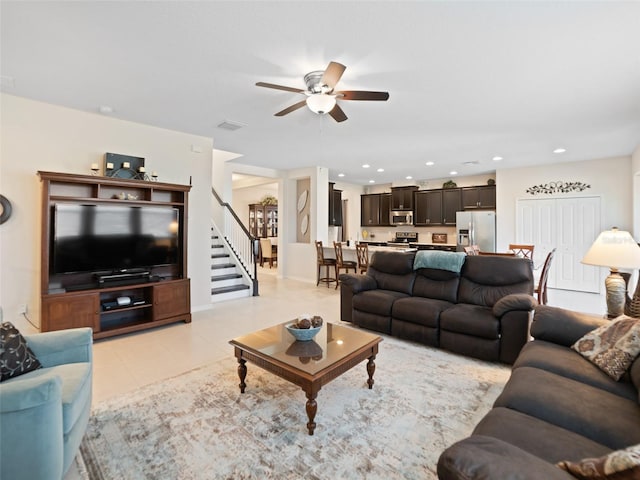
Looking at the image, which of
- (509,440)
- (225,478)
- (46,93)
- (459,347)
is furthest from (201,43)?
(459,347)

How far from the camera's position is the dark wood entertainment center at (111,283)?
10.9 feet

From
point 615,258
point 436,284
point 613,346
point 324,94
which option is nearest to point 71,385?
point 324,94

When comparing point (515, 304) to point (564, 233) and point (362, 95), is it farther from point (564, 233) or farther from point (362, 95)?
point (564, 233)

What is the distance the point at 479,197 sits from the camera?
304 inches

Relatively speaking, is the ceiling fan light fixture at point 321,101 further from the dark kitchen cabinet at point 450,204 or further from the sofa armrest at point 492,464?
the dark kitchen cabinet at point 450,204

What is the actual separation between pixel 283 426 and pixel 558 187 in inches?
287

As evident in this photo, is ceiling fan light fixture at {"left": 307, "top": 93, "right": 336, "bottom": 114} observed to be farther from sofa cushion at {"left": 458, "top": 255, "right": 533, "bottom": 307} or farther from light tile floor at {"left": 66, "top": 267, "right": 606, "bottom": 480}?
light tile floor at {"left": 66, "top": 267, "right": 606, "bottom": 480}

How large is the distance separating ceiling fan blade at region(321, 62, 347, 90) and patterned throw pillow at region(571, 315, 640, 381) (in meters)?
2.51

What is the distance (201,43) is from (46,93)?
7.10 feet

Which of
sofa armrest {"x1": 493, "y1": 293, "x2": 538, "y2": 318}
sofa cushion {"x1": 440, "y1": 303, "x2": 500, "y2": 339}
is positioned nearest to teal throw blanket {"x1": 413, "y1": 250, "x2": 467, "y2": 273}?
sofa cushion {"x1": 440, "y1": 303, "x2": 500, "y2": 339}

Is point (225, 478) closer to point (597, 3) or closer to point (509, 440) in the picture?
point (509, 440)

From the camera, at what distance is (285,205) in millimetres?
7812

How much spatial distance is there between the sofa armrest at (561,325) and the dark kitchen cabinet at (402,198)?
6.75m

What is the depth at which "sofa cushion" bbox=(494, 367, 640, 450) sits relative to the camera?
130cm
